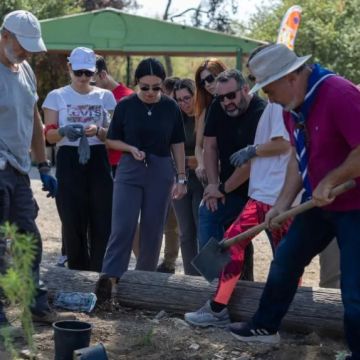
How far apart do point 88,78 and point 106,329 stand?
214 cm

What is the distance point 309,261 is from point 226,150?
53.5 inches

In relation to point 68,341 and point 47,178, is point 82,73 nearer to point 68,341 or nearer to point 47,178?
point 47,178

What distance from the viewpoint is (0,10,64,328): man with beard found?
473cm

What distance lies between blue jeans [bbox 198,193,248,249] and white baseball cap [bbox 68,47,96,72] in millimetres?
1524

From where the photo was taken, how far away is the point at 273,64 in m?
4.18

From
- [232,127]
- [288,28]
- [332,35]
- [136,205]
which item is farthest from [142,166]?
[332,35]

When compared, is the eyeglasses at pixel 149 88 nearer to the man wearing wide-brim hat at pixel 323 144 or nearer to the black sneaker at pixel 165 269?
the man wearing wide-brim hat at pixel 323 144

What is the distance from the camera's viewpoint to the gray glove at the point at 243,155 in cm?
537

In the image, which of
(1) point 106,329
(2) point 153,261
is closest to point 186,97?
(2) point 153,261

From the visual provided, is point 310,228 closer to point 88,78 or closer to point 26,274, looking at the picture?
point 26,274

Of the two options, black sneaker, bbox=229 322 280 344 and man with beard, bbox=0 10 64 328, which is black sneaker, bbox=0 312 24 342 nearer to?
man with beard, bbox=0 10 64 328

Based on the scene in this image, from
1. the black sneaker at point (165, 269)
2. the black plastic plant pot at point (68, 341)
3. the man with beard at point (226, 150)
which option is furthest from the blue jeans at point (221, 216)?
the black sneaker at point (165, 269)

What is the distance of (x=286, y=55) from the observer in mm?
4227

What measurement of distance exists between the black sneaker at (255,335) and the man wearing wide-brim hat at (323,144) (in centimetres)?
67
